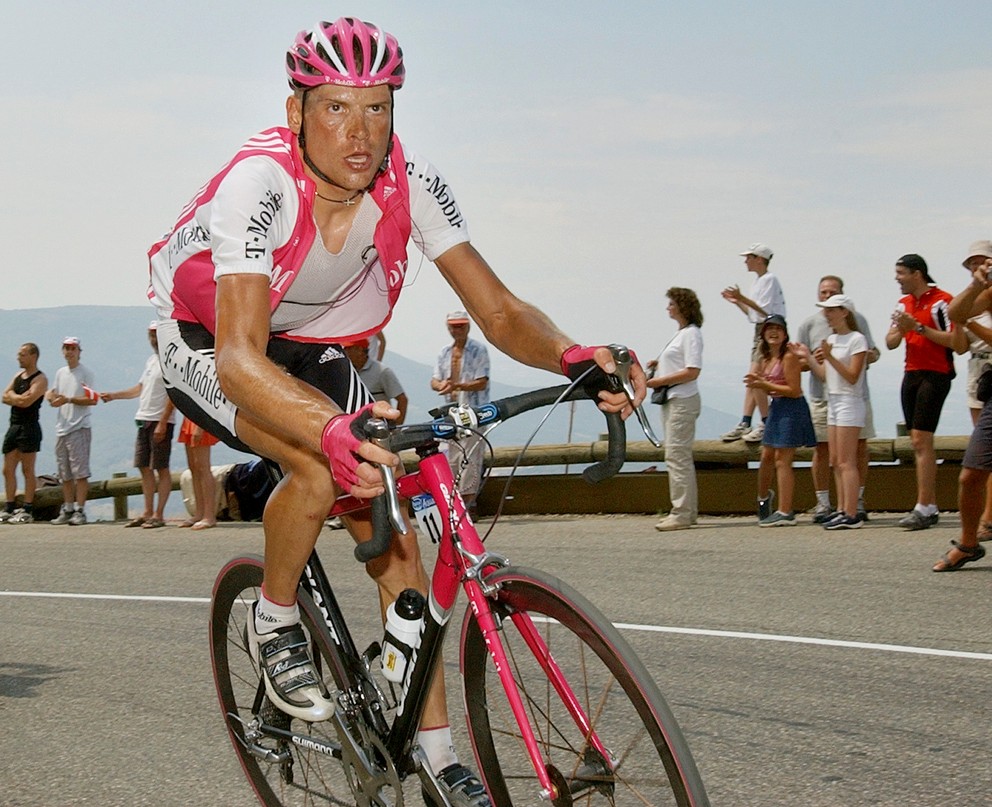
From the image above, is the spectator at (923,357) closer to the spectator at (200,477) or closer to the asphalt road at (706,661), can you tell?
the asphalt road at (706,661)

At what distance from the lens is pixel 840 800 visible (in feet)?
14.5

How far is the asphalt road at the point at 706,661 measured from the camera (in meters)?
4.88

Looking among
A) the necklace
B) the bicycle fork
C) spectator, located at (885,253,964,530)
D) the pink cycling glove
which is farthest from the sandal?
the pink cycling glove

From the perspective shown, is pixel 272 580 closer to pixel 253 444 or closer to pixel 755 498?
pixel 253 444

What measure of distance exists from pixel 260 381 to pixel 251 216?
20.9 inches

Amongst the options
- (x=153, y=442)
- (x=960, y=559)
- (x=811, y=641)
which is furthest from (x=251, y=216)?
(x=153, y=442)

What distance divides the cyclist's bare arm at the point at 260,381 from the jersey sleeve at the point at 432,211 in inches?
26.7

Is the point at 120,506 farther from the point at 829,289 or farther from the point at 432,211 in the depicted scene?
the point at 432,211

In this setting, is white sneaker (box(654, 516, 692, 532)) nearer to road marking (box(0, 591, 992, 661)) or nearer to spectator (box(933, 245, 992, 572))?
spectator (box(933, 245, 992, 572))

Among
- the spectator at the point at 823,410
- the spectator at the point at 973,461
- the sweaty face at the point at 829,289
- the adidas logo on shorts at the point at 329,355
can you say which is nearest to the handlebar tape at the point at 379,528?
the adidas logo on shorts at the point at 329,355

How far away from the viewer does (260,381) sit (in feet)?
10.9

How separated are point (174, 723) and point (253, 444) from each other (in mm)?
2450

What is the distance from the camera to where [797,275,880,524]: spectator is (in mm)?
11117

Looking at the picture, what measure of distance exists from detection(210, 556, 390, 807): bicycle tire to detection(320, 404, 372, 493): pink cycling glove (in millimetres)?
1117
